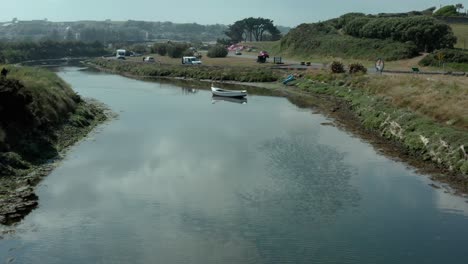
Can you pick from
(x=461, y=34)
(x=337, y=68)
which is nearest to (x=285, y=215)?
(x=337, y=68)

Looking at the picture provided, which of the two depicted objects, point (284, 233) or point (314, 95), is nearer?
point (284, 233)

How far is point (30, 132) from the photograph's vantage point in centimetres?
3512

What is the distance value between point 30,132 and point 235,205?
640 inches

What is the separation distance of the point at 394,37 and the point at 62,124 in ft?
230

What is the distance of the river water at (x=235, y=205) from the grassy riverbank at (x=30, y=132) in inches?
39.2

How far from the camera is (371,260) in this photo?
2019cm

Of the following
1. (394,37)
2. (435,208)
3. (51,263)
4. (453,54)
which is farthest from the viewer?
(394,37)

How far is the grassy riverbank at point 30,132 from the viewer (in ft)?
87.9

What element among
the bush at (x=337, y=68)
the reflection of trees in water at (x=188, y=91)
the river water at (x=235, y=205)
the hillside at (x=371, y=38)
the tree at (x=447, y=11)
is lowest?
the river water at (x=235, y=205)

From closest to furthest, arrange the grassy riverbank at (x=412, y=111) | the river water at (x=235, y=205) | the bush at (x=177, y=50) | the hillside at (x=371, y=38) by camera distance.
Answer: the river water at (x=235, y=205), the grassy riverbank at (x=412, y=111), the hillside at (x=371, y=38), the bush at (x=177, y=50)

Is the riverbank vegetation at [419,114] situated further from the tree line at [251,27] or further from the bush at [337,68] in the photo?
the tree line at [251,27]

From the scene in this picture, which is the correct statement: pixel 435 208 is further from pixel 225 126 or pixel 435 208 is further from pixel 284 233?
pixel 225 126

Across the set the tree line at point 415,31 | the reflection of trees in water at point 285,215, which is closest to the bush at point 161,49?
the tree line at point 415,31

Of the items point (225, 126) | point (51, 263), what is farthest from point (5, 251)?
point (225, 126)
